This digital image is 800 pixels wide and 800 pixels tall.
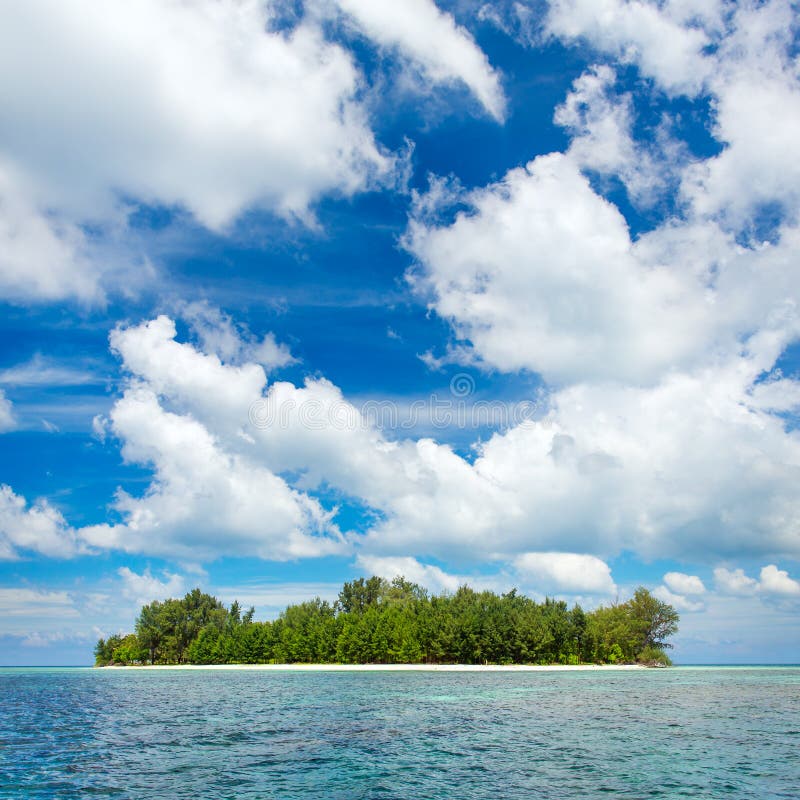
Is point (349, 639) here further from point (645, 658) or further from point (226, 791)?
point (226, 791)

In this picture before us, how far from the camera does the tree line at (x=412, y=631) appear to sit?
483 ft

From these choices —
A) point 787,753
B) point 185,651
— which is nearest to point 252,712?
point 787,753

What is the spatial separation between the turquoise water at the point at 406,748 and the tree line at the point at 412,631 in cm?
7813

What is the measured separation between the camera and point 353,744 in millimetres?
40312

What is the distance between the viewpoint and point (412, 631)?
15275 cm

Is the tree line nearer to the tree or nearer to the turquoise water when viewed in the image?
the tree

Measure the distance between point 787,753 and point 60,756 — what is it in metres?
42.1

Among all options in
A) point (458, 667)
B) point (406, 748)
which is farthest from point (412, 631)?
Answer: point (406, 748)

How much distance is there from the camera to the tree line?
147250 millimetres

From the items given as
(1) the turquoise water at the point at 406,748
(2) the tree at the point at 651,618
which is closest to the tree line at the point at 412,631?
(2) the tree at the point at 651,618

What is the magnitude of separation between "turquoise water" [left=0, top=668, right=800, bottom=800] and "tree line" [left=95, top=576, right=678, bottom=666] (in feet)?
256

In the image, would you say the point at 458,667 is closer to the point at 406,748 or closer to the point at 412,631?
the point at 412,631

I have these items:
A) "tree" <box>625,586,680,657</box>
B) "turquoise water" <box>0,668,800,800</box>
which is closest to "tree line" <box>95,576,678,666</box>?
"tree" <box>625,586,680,657</box>

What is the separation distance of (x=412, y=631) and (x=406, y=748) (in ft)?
391
